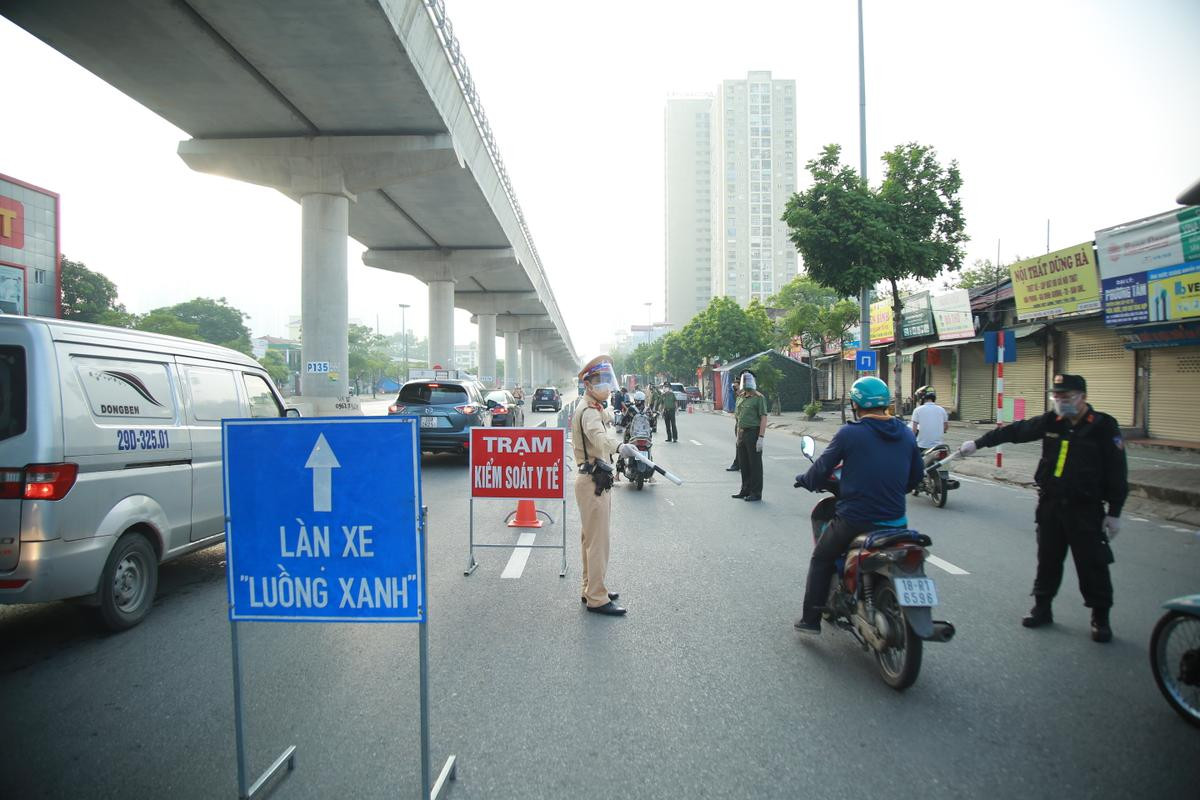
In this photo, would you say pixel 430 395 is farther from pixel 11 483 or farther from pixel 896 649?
pixel 896 649

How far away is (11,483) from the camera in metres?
3.91

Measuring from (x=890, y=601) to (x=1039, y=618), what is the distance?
5.80 ft

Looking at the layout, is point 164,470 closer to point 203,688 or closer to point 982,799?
point 203,688

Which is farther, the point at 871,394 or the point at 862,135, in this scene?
the point at 862,135

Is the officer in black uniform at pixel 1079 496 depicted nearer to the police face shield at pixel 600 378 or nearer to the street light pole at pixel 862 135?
the police face shield at pixel 600 378

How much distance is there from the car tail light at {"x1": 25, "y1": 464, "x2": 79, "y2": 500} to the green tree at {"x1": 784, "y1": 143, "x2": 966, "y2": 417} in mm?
16310

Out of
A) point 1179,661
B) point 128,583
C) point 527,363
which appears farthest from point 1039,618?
point 527,363

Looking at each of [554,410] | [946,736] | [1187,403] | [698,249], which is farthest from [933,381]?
[698,249]

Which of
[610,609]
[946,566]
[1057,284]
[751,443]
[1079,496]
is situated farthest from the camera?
[1057,284]

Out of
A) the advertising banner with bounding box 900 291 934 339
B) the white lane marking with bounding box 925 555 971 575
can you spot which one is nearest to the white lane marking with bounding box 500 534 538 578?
the white lane marking with bounding box 925 555 971 575

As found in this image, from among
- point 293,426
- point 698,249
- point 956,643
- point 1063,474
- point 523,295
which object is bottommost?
point 956,643

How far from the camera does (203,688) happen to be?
3.74 m

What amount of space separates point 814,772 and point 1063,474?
306 centimetres

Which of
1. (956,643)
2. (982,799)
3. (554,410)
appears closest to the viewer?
(982,799)
